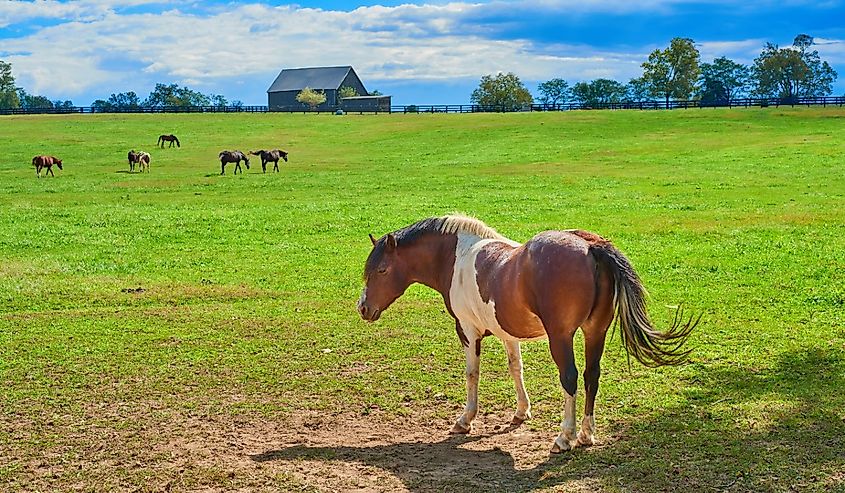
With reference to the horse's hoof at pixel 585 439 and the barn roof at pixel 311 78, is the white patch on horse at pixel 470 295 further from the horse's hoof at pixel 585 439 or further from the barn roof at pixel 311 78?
the barn roof at pixel 311 78

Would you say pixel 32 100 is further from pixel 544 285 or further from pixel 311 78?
pixel 544 285

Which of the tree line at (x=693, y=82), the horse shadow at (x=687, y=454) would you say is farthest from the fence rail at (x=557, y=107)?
the horse shadow at (x=687, y=454)

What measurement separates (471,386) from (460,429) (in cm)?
39

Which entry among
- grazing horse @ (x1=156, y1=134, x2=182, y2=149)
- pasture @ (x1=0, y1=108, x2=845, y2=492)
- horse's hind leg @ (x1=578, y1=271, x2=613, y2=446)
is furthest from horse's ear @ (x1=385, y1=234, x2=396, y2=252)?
grazing horse @ (x1=156, y1=134, x2=182, y2=149)

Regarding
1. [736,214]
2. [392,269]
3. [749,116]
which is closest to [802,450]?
[392,269]

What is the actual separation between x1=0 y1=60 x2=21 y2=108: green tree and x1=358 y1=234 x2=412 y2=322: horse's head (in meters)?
128

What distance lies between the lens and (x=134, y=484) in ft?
21.4

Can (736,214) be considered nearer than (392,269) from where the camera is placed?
No

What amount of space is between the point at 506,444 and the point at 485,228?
196cm

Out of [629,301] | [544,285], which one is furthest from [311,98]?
[629,301]

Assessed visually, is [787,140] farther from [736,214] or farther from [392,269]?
[392,269]

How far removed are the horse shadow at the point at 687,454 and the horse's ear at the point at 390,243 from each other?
184cm

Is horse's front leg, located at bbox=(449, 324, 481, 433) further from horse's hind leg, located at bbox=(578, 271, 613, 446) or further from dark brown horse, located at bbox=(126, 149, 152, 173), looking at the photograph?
dark brown horse, located at bbox=(126, 149, 152, 173)

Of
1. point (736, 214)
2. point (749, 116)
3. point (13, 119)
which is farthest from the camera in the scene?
point (13, 119)
